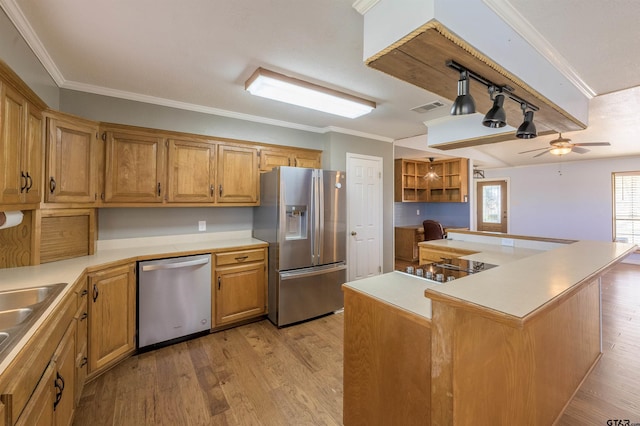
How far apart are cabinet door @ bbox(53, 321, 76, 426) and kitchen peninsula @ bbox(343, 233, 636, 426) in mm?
1438

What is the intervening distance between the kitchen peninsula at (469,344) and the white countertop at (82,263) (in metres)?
1.46

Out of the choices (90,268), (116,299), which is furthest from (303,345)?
(90,268)

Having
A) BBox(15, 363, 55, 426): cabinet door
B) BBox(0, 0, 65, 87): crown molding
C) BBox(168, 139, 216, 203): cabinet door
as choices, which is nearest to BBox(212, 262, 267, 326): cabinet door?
BBox(168, 139, 216, 203): cabinet door

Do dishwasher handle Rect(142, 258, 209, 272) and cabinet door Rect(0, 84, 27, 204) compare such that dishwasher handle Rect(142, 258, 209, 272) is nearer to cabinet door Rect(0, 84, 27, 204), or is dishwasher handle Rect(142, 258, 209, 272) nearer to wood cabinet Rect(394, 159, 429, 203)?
cabinet door Rect(0, 84, 27, 204)

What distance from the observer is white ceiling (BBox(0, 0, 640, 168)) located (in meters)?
1.54

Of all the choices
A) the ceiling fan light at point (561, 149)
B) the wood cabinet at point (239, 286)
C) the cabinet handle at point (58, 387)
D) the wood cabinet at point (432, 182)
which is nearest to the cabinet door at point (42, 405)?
the cabinet handle at point (58, 387)

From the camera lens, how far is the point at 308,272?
3.16 metres

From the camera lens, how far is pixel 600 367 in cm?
226

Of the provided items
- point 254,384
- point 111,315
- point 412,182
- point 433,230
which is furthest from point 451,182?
point 111,315

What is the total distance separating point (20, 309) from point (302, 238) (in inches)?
87.1

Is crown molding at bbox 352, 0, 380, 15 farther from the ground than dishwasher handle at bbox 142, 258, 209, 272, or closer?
farther from the ground

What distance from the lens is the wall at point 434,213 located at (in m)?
6.91

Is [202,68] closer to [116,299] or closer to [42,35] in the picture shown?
[42,35]

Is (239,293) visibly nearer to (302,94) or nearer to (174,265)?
(174,265)
